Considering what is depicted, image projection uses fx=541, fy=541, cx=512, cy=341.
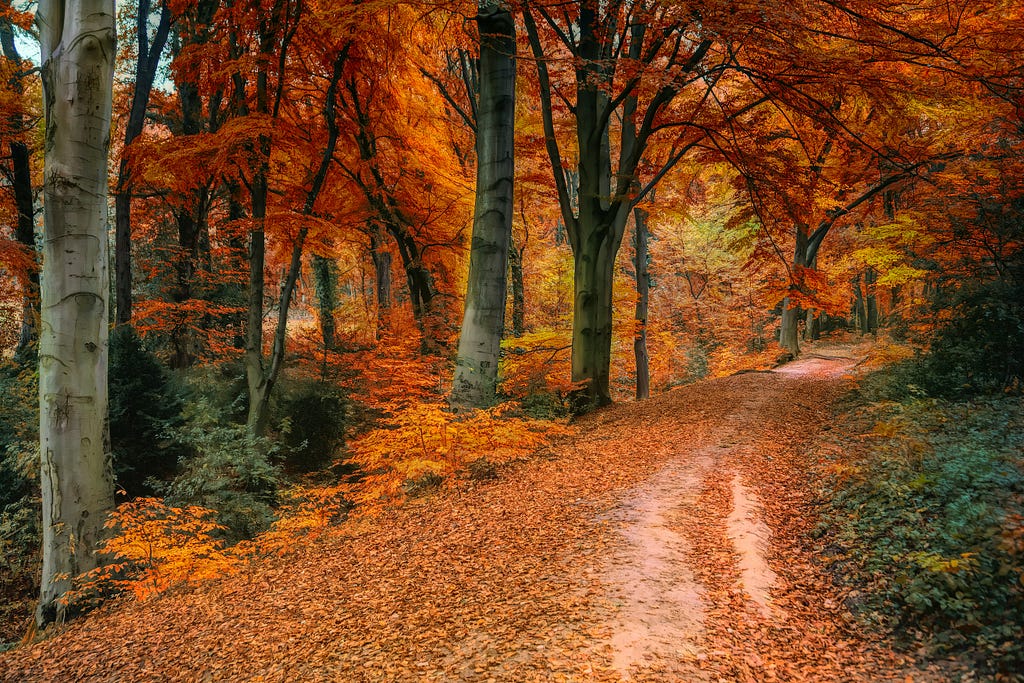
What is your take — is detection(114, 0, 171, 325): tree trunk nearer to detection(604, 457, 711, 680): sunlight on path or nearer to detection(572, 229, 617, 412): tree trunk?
detection(572, 229, 617, 412): tree trunk

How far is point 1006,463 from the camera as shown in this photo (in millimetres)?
3963

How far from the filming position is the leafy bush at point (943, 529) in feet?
9.34

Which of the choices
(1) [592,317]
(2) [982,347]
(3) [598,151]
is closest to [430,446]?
(1) [592,317]

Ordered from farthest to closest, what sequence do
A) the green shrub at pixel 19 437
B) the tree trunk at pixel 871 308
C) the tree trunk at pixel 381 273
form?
the tree trunk at pixel 871 308 → the tree trunk at pixel 381 273 → the green shrub at pixel 19 437

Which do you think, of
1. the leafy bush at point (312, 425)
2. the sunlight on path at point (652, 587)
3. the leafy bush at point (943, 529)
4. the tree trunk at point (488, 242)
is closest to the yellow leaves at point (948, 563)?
the leafy bush at point (943, 529)

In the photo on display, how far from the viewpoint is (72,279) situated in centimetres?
517

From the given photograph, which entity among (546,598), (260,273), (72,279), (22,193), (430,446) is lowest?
(546,598)

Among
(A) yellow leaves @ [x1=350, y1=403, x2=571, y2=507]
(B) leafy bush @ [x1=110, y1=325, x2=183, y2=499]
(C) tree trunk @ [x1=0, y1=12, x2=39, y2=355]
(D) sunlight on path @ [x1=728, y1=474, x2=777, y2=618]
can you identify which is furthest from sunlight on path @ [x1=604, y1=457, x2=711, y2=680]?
(C) tree trunk @ [x1=0, y1=12, x2=39, y2=355]

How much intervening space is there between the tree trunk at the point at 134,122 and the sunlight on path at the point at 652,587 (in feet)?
36.0

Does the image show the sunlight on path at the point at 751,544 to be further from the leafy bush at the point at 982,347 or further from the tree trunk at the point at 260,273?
the tree trunk at the point at 260,273

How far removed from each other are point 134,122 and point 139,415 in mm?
5949

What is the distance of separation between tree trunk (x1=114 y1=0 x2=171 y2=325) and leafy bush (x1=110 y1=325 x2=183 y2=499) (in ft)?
7.54

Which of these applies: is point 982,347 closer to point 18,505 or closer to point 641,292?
point 641,292

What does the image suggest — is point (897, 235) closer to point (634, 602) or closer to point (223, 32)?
point (634, 602)
